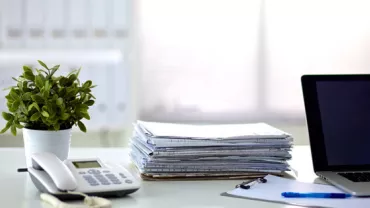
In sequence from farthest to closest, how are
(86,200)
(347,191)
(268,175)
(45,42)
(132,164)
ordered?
(45,42) < (132,164) < (268,175) < (347,191) < (86,200)

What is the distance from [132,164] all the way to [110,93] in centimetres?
95

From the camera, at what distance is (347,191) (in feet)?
4.13

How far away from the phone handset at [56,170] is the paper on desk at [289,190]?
325 mm

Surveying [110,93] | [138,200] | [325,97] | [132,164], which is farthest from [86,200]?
[110,93]

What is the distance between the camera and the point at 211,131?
1.54 metres

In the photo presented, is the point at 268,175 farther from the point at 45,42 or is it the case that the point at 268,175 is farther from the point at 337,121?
the point at 45,42

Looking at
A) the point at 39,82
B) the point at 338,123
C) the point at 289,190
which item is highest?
the point at 39,82

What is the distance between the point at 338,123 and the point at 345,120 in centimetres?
2

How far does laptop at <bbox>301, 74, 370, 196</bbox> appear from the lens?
4.66ft

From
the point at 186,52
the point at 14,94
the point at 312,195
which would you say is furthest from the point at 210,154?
the point at 186,52

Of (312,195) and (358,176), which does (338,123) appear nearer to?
(358,176)

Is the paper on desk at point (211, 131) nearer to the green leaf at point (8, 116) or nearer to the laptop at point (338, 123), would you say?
the laptop at point (338, 123)

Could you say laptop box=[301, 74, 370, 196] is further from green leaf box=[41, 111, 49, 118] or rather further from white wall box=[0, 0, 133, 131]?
white wall box=[0, 0, 133, 131]

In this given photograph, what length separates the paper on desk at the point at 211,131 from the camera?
1422 millimetres
